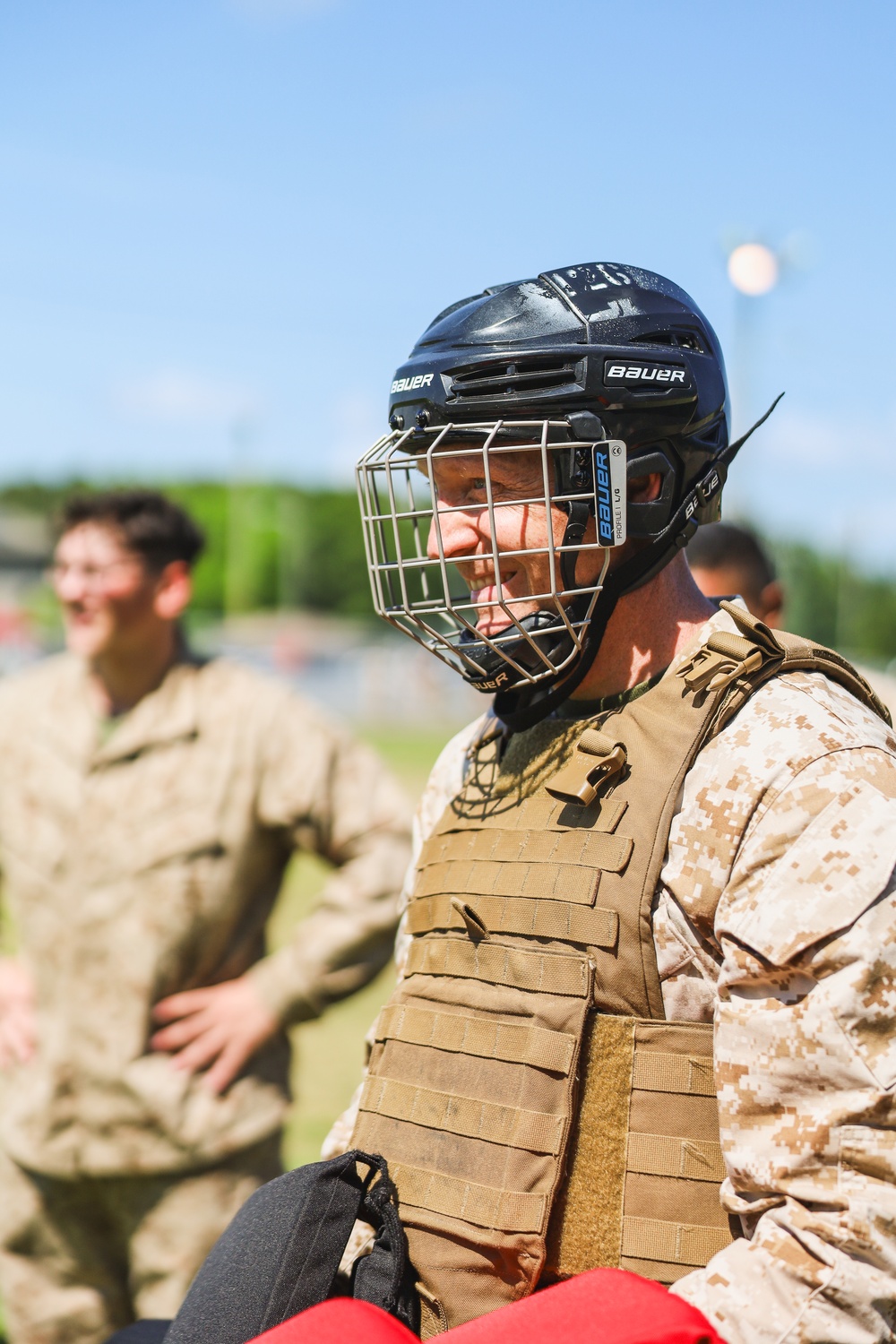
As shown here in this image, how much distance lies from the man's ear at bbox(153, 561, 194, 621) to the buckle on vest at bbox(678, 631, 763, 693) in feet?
8.96

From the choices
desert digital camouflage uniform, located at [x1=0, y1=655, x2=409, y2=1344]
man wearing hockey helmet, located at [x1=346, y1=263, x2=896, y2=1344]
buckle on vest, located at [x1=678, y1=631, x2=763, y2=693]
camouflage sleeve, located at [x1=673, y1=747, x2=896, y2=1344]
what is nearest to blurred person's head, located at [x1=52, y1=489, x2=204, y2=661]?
desert digital camouflage uniform, located at [x1=0, y1=655, x2=409, y2=1344]

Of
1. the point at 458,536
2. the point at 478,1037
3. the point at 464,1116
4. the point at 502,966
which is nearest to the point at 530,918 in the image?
the point at 502,966

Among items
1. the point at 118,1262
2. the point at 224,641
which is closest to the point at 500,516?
the point at 118,1262

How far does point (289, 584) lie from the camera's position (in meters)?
74.7

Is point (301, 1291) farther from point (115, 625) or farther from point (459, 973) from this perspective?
point (115, 625)

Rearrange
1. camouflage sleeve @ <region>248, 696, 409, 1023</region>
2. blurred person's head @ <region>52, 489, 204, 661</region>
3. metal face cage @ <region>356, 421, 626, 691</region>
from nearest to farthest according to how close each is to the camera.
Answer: metal face cage @ <region>356, 421, 626, 691</region>, camouflage sleeve @ <region>248, 696, 409, 1023</region>, blurred person's head @ <region>52, 489, 204, 661</region>

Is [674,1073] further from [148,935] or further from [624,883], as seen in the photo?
[148,935]

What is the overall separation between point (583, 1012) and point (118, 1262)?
2877 mm

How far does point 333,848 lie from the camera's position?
4305 millimetres

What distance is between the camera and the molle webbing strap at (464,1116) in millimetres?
1907

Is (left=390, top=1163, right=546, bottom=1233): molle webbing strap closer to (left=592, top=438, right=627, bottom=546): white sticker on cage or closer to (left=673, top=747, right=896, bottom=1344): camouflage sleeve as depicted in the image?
(left=673, top=747, right=896, bottom=1344): camouflage sleeve

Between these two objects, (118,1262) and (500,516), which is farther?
(118,1262)

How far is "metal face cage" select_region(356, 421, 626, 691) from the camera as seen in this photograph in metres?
2.12

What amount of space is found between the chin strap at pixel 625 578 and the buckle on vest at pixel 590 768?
199 millimetres
